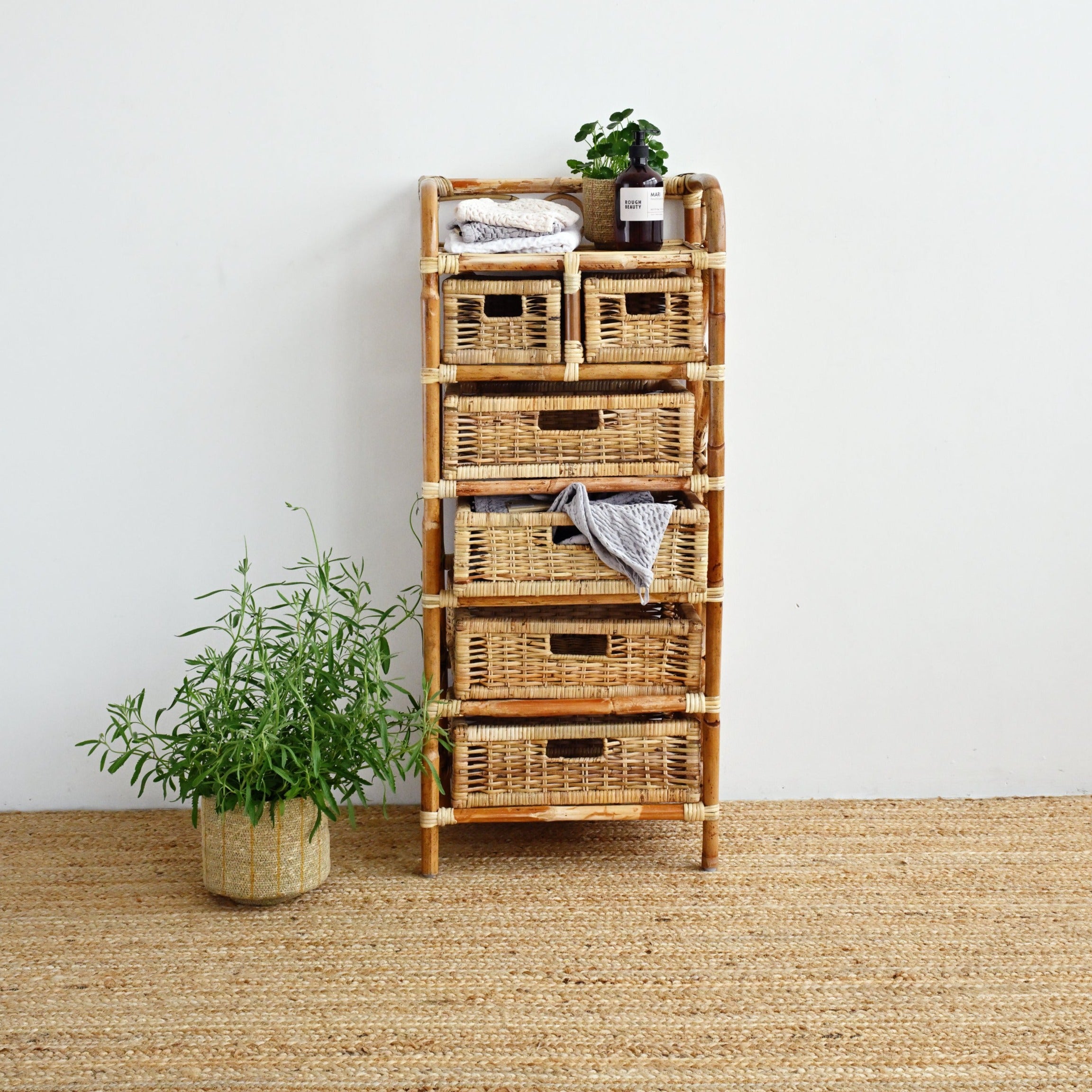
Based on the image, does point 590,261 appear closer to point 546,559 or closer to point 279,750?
point 546,559

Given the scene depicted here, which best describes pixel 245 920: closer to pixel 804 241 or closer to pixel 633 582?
pixel 633 582

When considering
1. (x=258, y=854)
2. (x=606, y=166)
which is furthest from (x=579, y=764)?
(x=606, y=166)

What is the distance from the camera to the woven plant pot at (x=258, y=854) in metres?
1.87

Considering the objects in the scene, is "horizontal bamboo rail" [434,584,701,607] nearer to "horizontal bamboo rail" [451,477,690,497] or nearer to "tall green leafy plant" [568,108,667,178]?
"horizontal bamboo rail" [451,477,690,497]

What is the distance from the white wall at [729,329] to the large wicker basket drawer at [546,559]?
0.37 meters

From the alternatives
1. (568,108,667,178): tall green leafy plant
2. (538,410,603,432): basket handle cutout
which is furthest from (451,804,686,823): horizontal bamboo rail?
(568,108,667,178): tall green leafy plant

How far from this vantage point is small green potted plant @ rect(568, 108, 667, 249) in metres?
1.98

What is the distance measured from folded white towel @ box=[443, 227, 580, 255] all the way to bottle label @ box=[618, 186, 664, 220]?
9 cm

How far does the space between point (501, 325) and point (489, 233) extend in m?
0.16

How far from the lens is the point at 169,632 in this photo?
228 centimetres

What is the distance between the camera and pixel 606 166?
6.64ft

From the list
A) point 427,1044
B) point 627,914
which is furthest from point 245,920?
point 627,914

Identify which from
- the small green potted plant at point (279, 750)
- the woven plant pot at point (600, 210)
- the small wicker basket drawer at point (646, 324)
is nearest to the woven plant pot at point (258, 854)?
the small green potted plant at point (279, 750)

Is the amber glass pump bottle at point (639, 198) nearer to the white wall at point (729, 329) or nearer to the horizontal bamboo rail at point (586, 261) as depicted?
the horizontal bamboo rail at point (586, 261)
